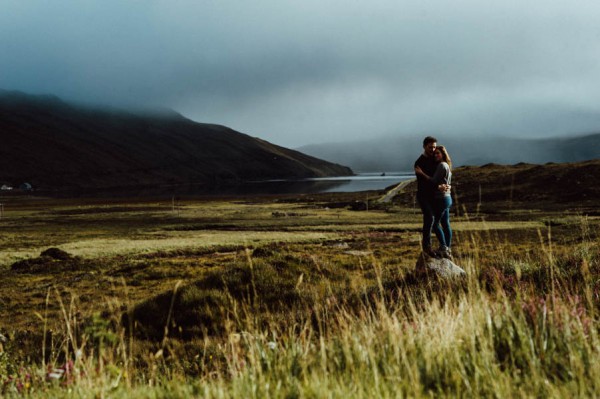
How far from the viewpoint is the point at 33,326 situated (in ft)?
49.5

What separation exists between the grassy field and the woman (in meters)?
0.81

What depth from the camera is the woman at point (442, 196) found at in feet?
45.2

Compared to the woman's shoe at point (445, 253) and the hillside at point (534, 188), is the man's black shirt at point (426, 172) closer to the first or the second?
the woman's shoe at point (445, 253)

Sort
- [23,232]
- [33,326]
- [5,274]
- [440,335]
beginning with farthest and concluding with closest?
[23,232] → [5,274] → [33,326] → [440,335]

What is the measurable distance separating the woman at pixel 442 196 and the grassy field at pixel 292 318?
81cm

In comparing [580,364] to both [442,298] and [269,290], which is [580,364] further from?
[269,290]

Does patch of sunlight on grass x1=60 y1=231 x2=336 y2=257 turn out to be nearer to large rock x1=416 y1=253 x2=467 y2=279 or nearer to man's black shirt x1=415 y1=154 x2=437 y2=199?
man's black shirt x1=415 y1=154 x2=437 y2=199

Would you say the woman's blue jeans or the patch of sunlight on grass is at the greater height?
the woman's blue jeans

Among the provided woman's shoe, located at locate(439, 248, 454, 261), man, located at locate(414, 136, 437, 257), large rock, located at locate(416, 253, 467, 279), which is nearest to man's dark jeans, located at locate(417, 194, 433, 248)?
man, located at locate(414, 136, 437, 257)

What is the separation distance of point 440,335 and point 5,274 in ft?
87.4

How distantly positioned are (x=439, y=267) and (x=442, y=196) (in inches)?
108

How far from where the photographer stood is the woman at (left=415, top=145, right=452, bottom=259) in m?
13.8

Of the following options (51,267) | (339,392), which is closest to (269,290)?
(339,392)

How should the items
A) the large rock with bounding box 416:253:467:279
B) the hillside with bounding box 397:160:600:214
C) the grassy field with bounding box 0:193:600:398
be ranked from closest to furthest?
the grassy field with bounding box 0:193:600:398, the large rock with bounding box 416:253:467:279, the hillside with bounding box 397:160:600:214
